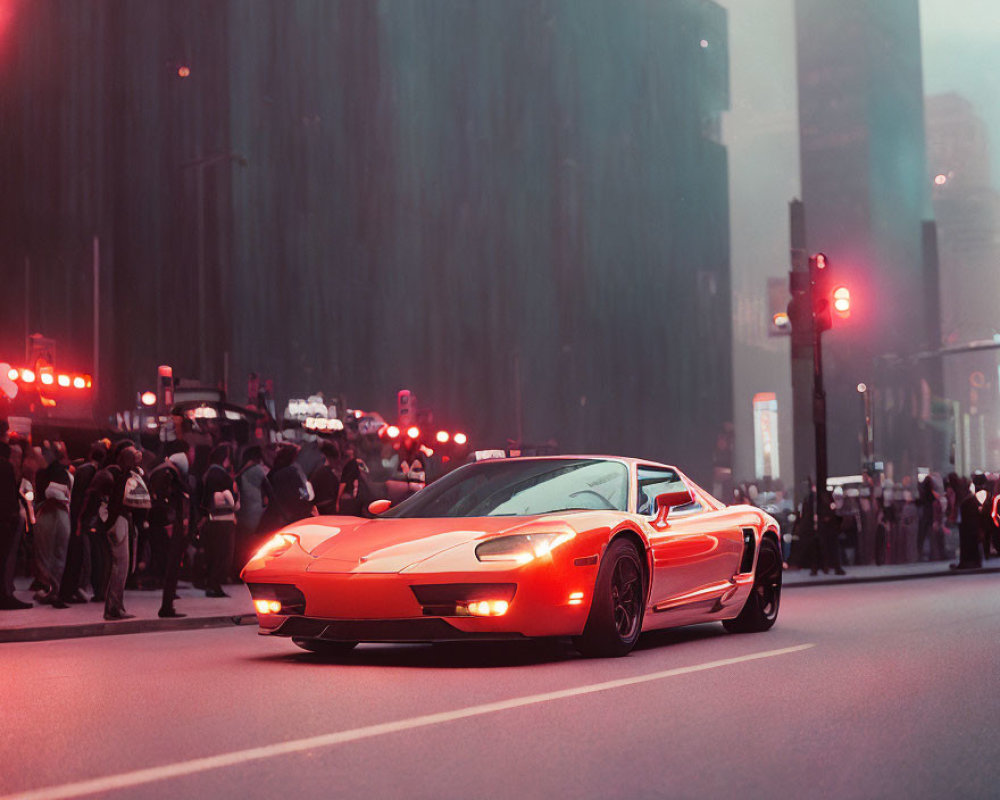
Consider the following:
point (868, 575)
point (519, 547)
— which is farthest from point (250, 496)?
point (868, 575)

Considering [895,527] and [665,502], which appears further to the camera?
[895,527]

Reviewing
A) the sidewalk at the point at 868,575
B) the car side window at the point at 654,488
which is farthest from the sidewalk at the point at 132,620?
the sidewalk at the point at 868,575

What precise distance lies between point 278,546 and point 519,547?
1.53 meters

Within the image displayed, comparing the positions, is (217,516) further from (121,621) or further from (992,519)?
(992,519)

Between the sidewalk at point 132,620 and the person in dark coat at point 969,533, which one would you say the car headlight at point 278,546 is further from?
the person in dark coat at point 969,533

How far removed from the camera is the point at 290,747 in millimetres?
5133

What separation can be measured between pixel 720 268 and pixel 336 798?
135527 millimetres

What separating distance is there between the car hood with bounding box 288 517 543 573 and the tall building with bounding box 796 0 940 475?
14267 cm

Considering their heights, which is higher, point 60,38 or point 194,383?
point 60,38

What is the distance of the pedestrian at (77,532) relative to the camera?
13.2 m

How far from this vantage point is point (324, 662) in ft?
26.6

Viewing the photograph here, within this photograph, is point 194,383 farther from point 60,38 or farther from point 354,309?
point 354,309

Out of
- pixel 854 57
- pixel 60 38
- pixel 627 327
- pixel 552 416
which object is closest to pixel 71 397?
pixel 60 38

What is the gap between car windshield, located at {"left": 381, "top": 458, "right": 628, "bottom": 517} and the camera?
880 cm
